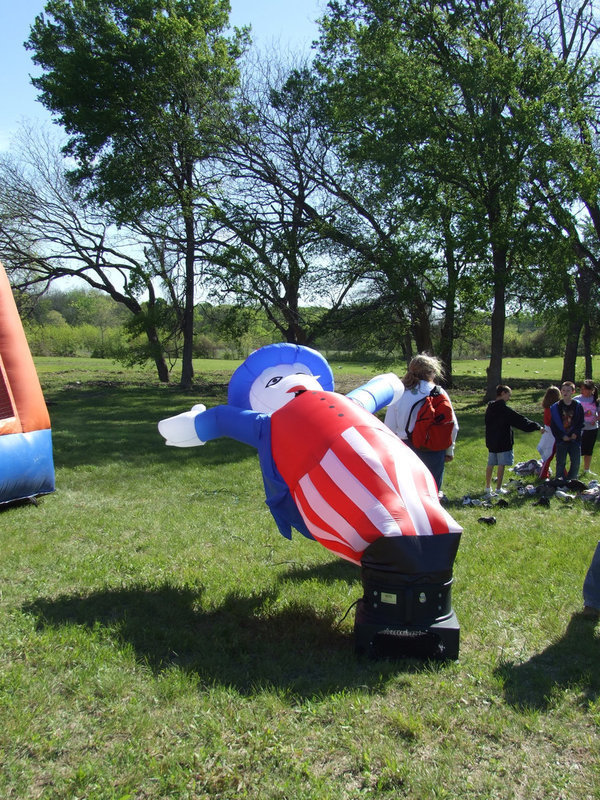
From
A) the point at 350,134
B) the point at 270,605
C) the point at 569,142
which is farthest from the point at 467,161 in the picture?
the point at 270,605

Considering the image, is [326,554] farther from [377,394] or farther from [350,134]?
[350,134]

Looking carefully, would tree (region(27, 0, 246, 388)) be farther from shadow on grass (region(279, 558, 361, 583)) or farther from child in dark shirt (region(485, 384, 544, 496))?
shadow on grass (region(279, 558, 361, 583))

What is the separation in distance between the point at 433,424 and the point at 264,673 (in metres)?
3.28

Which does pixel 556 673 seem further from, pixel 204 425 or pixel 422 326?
pixel 422 326

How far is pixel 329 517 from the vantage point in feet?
13.0

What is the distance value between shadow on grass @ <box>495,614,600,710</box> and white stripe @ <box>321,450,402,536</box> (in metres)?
1.17

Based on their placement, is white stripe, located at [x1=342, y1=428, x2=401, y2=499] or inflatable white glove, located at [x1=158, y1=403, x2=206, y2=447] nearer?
white stripe, located at [x1=342, y1=428, x2=401, y2=499]

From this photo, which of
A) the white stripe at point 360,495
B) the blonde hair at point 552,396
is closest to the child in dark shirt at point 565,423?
the blonde hair at point 552,396

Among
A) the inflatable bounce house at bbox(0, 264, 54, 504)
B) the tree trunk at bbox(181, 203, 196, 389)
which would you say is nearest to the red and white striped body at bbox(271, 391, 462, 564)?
the inflatable bounce house at bbox(0, 264, 54, 504)

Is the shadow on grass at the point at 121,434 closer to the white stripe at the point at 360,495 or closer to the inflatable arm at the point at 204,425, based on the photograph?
the inflatable arm at the point at 204,425

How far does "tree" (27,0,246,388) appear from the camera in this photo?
22.0m

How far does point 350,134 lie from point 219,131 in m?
4.70

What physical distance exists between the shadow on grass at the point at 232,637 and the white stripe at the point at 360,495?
3.09 ft

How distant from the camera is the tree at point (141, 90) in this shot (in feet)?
72.1
